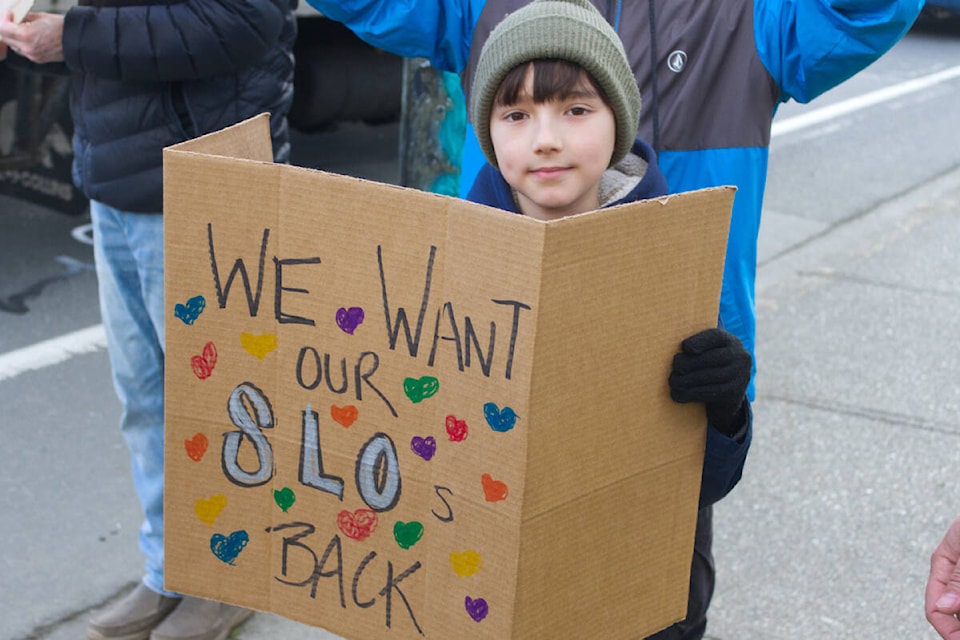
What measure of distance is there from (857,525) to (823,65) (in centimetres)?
208

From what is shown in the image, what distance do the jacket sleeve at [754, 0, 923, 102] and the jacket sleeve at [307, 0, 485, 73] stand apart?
1.77 ft

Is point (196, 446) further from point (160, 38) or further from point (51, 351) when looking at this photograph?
point (51, 351)

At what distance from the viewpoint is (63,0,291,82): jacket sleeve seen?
2.65 meters

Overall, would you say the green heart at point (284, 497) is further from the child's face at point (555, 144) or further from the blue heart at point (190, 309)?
the child's face at point (555, 144)

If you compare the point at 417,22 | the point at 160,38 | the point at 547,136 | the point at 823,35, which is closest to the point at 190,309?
the point at 547,136

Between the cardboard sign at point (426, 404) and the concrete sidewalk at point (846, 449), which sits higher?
the cardboard sign at point (426, 404)

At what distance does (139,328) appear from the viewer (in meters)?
2.86

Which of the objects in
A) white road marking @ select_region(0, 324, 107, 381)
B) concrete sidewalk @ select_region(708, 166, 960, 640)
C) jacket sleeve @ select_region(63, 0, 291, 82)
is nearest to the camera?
jacket sleeve @ select_region(63, 0, 291, 82)

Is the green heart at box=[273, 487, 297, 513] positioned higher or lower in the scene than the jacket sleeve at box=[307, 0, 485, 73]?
lower

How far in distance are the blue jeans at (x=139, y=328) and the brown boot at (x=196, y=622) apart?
0.13m

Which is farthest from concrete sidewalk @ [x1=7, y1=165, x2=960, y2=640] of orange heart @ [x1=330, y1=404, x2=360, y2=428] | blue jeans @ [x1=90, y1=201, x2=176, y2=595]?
orange heart @ [x1=330, y1=404, x2=360, y2=428]

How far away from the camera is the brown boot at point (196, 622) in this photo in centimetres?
300

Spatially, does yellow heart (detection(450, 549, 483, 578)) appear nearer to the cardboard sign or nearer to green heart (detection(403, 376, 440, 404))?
the cardboard sign

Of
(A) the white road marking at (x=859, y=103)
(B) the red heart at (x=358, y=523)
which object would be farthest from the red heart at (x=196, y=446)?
(A) the white road marking at (x=859, y=103)
